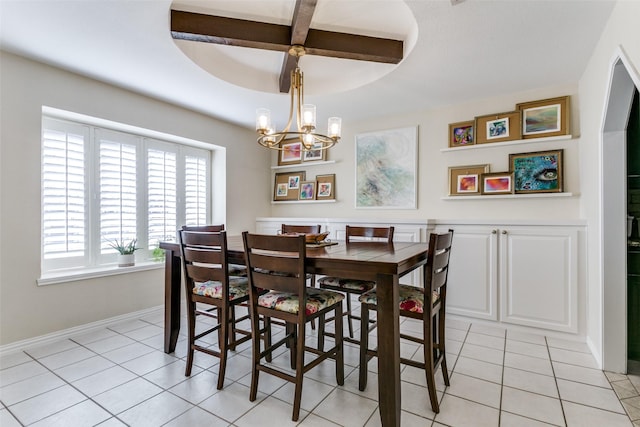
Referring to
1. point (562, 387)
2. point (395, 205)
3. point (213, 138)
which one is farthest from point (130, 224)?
point (562, 387)

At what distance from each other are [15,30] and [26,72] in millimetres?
454

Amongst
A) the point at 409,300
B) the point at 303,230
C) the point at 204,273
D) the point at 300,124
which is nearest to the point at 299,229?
the point at 303,230

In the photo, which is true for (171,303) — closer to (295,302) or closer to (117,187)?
(295,302)

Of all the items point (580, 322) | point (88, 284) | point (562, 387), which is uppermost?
point (88, 284)

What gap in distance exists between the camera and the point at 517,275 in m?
2.85

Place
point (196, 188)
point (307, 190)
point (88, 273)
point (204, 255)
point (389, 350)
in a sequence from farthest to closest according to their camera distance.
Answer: point (307, 190), point (196, 188), point (88, 273), point (204, 255), point (389, 350)

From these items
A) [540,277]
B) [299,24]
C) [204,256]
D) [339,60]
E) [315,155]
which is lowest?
[540,277]

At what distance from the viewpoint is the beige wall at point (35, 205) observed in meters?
2.35

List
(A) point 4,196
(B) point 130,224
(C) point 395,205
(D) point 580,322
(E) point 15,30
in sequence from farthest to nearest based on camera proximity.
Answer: (C) point 395,205 < (B) point 130,224 < (D) point 580,322 < (A) point 4,196 < (E) point 15,30

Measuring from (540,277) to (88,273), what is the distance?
407 centimetres

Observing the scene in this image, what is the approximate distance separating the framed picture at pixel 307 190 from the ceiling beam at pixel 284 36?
86.7 inches

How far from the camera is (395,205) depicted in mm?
3752

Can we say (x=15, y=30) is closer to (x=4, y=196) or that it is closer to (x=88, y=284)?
(x=4, y=196)

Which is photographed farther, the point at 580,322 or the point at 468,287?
the point at 468,287
